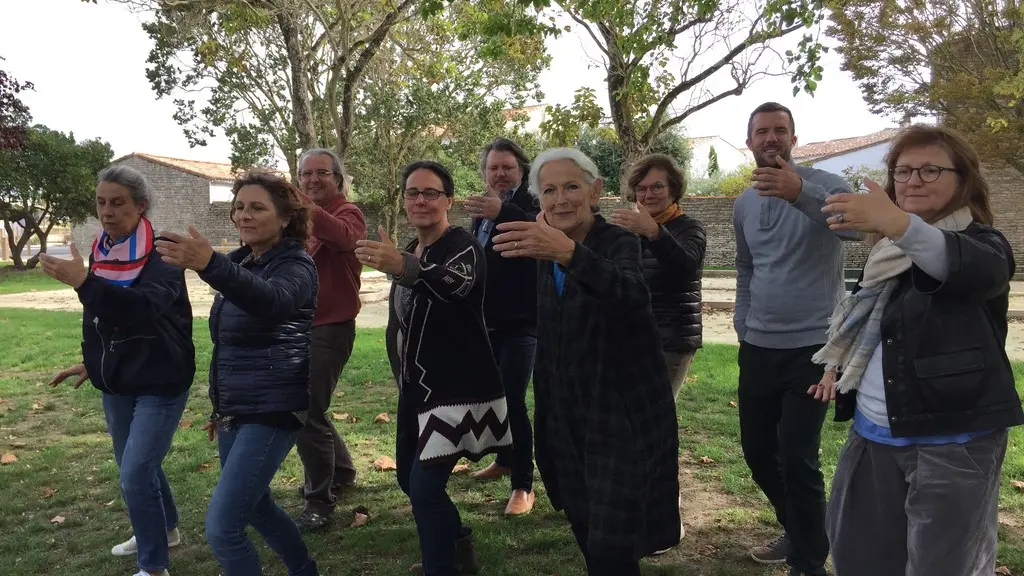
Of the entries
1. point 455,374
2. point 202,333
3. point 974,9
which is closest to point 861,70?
point 974,9

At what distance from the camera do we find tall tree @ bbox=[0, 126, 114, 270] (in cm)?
2745

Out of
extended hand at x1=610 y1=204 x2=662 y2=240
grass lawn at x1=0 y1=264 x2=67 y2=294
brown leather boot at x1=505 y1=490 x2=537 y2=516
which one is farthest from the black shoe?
grass lawn at x1=0 y1=264 x2=67 y2=294

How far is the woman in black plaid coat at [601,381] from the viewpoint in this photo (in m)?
2.38

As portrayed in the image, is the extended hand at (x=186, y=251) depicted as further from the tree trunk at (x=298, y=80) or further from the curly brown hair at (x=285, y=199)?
the tree trunk at (x=298, y=80)

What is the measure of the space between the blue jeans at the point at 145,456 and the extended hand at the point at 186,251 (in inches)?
39.0

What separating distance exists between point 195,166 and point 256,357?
4491 centimetres

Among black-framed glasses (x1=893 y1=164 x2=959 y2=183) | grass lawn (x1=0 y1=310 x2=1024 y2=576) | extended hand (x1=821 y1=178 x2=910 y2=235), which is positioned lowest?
grass lawn (x1=0 y1=310 x2=1024 y2=576)

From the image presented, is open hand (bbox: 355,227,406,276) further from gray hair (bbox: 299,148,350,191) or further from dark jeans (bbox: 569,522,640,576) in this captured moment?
gray hair (bbox: 299,148,350,191)

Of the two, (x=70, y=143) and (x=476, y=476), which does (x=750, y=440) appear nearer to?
(x=476, y=476)

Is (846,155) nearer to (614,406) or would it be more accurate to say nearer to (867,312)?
(867,312)

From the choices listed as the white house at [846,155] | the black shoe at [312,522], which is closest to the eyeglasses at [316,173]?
the black shoe at [312,522]

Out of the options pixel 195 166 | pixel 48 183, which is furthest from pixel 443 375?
pixel 195 166

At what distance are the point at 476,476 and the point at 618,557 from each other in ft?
8.30

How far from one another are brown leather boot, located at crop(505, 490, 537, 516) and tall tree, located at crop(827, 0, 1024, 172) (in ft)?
37.0
